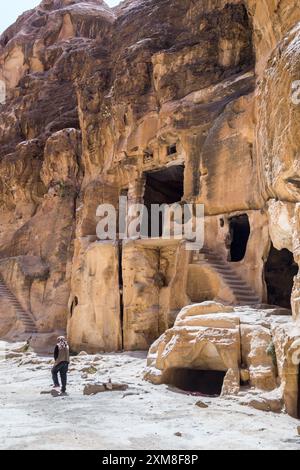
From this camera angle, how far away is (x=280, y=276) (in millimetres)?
16141

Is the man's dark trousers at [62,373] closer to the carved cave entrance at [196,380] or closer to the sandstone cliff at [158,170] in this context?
the carved cave entrance at [196,380]

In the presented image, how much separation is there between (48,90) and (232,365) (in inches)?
875

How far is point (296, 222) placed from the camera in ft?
31.3

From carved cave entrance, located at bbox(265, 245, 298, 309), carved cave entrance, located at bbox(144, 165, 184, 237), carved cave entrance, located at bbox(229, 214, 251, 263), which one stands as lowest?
carved cave entrance, located at bbox(265, 245, 298, 309)

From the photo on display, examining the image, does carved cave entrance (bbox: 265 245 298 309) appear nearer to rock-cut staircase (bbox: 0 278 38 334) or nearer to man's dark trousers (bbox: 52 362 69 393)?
man's dark trousers (bbox: 52 362 69 393)

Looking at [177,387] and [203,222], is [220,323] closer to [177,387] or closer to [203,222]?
[177,387]

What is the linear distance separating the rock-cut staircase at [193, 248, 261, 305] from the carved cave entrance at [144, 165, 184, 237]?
3.92m

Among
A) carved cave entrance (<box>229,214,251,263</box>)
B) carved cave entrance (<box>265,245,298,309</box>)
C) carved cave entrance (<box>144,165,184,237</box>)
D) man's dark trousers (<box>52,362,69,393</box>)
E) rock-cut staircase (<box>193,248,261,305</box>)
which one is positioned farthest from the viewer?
carved cave entrance (<box>144,165,184,237</box>)

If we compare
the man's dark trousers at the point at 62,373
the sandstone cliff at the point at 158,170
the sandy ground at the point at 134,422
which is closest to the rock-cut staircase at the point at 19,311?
the sandstone cliff at the point at 158,170

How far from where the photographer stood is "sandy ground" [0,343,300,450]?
5.83 m

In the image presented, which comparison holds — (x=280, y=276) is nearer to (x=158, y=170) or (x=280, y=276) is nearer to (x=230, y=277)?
(x=230, y=277)

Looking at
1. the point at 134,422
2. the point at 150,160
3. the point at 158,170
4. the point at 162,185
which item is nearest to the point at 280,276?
the point at 158,170

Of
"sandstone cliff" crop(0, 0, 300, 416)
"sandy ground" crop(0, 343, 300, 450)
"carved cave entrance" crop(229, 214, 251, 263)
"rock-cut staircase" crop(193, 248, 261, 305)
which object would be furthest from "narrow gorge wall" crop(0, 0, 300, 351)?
"sandy ground" crop(0, 343, 300, 450)
